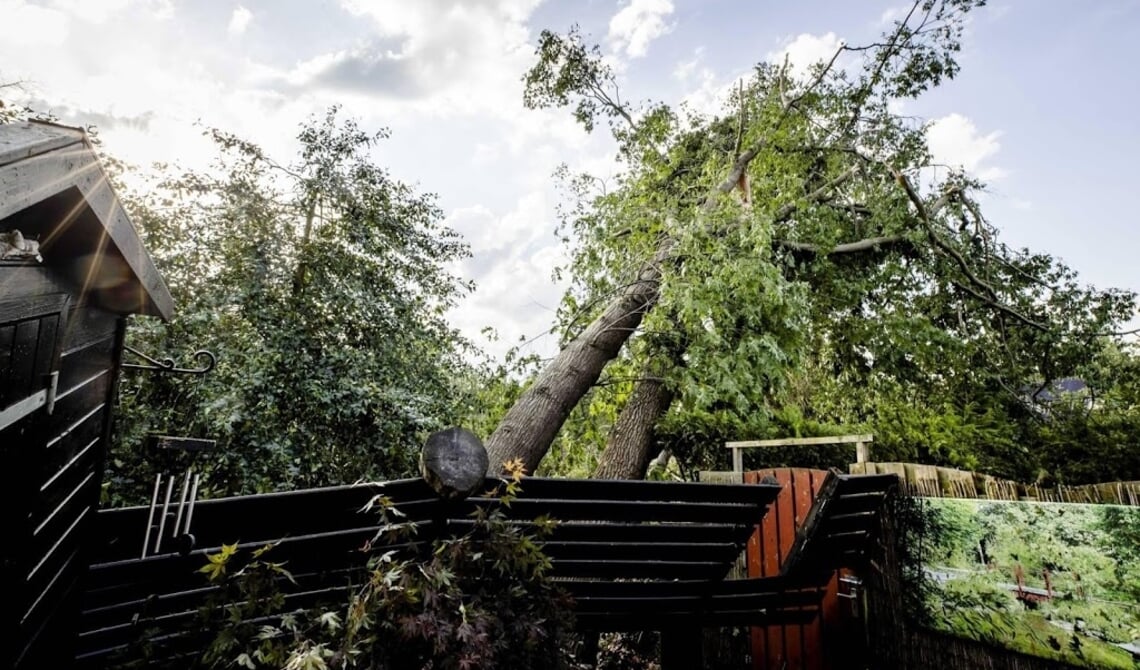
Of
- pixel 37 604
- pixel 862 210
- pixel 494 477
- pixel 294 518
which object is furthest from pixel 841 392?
pixel 37 604

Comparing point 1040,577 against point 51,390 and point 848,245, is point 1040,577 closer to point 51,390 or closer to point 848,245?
point 51,390

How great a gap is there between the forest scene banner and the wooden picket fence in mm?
115

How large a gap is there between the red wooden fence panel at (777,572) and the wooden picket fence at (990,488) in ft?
1.75

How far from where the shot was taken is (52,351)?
5.30ft

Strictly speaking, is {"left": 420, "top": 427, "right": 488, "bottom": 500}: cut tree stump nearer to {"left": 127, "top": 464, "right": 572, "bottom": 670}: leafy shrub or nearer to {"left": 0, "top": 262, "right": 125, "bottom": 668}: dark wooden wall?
{"left": 127, "top": 464, "right": 572, "bottom": 670}: leafy shrub

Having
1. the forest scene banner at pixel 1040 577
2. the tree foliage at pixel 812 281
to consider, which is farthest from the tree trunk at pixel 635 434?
the forest scene banner at pixel 1040 577

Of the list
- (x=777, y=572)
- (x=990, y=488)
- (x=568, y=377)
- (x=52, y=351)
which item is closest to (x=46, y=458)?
(x=52, y=351)

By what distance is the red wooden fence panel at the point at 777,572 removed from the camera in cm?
409

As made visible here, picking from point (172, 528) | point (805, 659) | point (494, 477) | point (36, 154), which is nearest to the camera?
point (36, 154)

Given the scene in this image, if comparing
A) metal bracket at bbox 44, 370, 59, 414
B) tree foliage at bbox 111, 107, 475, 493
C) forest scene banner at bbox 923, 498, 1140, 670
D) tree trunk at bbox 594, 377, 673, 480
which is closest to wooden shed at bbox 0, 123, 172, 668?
metal bracket at bbox 44, 370, 59, 414

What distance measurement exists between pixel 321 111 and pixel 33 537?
7.16 meters

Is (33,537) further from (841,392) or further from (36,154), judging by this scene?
(841,392)

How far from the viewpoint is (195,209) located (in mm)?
6430

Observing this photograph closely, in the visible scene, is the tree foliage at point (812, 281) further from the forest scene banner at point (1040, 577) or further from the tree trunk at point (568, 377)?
the forest scene banner at point (1040, 577)
